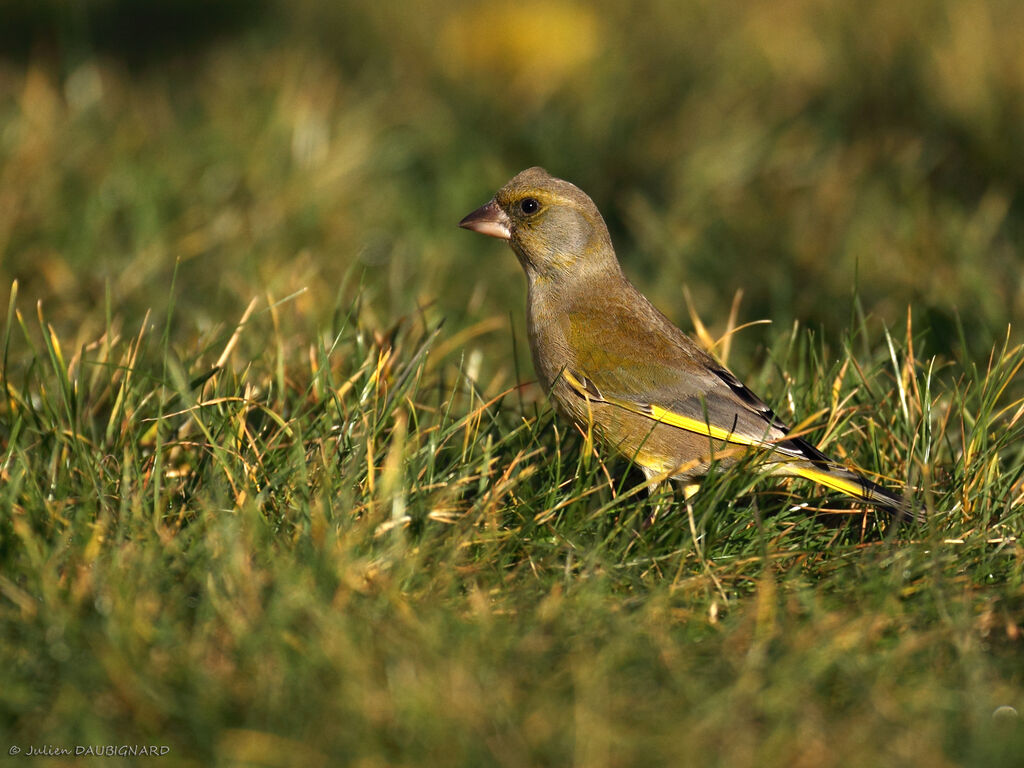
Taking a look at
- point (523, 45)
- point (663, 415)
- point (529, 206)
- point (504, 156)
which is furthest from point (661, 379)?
point (523, 45)

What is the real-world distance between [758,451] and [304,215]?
366 cm

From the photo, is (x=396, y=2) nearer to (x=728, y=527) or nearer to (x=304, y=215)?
(x=304, y=215)

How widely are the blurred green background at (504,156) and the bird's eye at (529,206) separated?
779 millimetres

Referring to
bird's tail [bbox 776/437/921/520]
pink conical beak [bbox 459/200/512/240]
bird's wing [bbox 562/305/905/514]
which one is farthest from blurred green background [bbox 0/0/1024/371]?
bird's tail [bbox 776/437/921/520]

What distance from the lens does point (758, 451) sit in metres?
3.66

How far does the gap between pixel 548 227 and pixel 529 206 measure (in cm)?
13

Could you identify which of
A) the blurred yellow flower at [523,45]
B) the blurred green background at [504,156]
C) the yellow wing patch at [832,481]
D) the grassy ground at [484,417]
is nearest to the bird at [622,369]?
the yellow wing patch at [832,481]

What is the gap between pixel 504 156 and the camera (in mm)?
7523

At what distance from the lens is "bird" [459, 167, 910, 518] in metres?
3.84

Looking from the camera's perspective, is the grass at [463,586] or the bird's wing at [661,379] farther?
the bird's wing at [661,379]

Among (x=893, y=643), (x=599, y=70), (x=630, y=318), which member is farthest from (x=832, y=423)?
(x=599, y=70)

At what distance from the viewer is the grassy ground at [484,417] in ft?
8.74

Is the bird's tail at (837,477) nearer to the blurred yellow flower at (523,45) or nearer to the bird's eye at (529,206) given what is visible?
the bird's eye at (529,206)

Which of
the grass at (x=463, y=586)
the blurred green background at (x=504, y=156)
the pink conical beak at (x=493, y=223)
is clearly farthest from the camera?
the blurred green background at (x=504, y=156)
